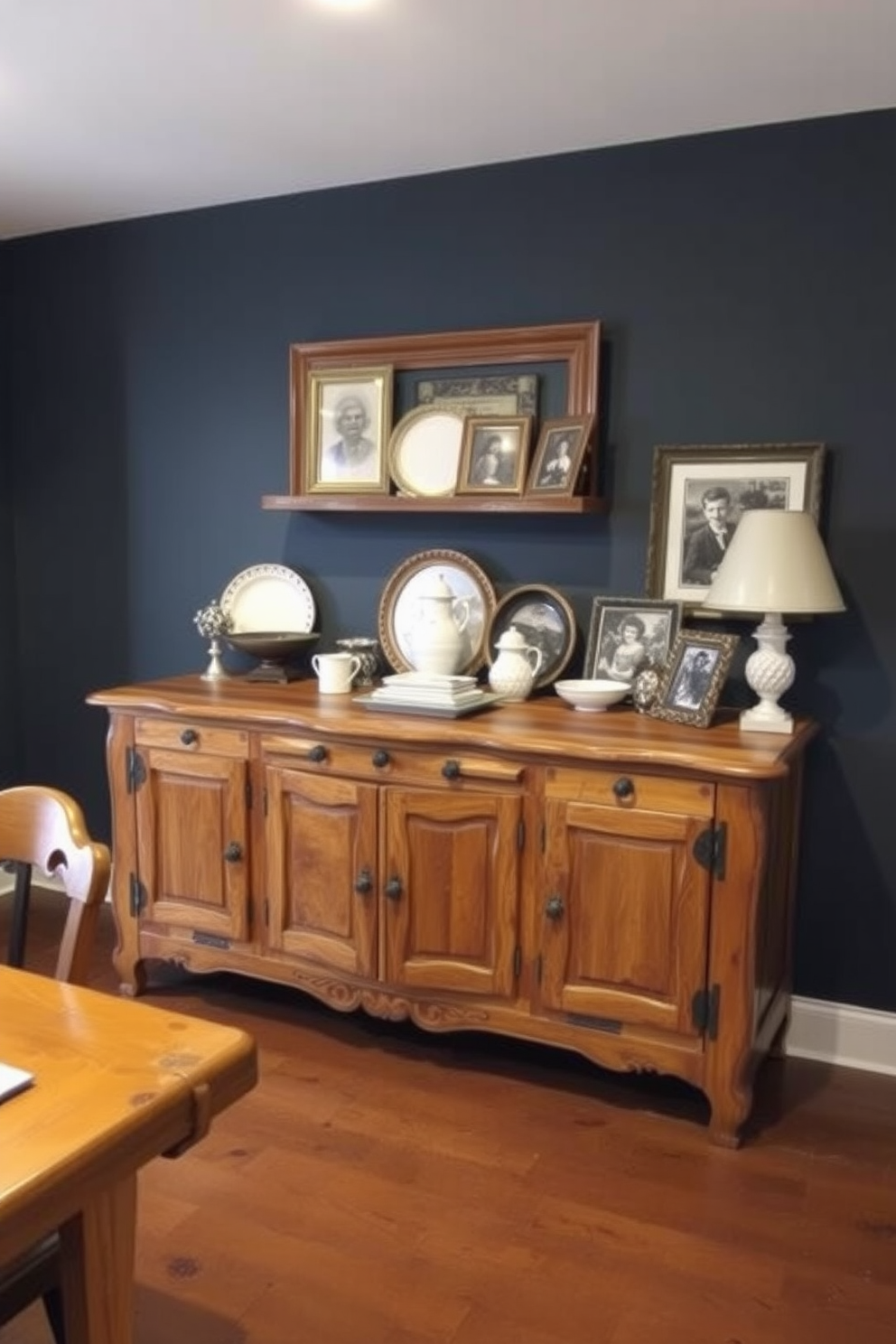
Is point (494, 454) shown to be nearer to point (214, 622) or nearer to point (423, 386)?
point (423, 386)

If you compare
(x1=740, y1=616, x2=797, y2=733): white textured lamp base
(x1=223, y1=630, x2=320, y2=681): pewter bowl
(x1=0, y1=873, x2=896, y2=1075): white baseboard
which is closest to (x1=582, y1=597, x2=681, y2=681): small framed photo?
(x1=740, y1=616, x2=797, y2=733): white textured lamp base

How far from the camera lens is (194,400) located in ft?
11.3

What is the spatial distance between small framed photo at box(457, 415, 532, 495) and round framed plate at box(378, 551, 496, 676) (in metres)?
0.23

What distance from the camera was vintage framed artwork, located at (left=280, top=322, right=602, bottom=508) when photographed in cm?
280

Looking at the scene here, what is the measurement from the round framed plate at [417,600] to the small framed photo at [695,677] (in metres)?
0.61

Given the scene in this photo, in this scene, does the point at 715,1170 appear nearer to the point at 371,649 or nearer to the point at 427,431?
the point at 371,649

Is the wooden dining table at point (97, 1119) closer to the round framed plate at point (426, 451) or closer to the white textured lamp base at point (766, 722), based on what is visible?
the white textured lamp base at point (766, 722)

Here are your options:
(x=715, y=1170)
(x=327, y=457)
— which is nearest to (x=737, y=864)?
(x=715, y=1170)

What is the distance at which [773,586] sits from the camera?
2.31 meters

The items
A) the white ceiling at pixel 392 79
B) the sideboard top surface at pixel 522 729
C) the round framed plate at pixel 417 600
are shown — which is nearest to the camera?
the white ceiling at pixel 392 79

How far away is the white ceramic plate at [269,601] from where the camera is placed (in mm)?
3283

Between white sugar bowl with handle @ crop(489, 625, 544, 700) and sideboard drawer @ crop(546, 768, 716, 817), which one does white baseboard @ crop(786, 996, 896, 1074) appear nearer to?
sideboard drawer @ crop(546, 768, 716, 817)

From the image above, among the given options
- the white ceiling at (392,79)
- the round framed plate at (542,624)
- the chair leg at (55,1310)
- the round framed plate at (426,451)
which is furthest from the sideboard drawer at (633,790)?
the white ceiling at (392,79)

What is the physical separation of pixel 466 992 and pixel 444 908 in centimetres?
22
